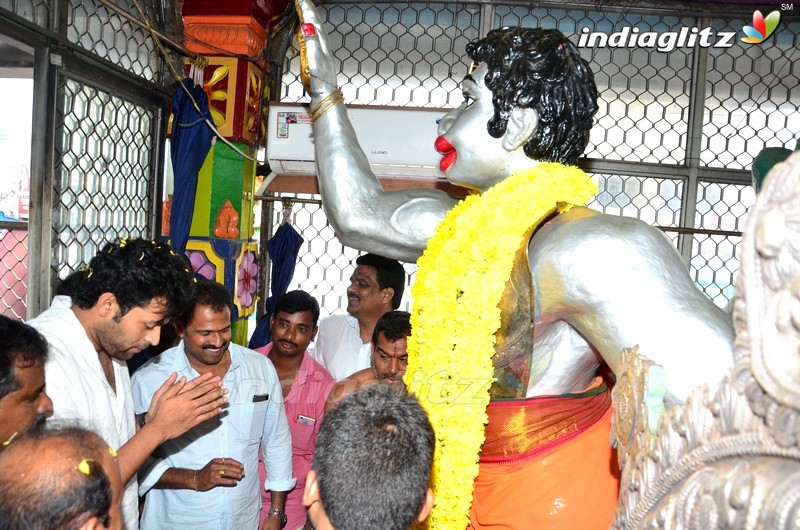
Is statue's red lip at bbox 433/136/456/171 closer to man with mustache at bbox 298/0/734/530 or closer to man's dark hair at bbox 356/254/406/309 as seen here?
man with mustache at bbox 298/0/734/530

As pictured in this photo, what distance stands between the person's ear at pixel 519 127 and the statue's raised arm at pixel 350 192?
0.21 m

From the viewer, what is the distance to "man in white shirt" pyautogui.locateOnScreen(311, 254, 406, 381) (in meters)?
4.11

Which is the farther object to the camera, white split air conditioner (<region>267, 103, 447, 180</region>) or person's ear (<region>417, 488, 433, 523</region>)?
white split air conditioner (<region>267, 103, 447, 180</region>)

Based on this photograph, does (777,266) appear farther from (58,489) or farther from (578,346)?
(58,489)

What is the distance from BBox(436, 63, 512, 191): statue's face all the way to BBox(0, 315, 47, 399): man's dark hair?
1.06m

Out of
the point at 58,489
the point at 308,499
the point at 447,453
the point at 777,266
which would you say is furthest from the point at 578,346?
the point at 58,489

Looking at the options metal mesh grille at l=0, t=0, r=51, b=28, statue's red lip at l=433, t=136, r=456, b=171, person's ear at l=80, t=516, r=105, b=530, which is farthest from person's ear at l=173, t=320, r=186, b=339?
person's ear at l=80, t=516, r=105, b=530

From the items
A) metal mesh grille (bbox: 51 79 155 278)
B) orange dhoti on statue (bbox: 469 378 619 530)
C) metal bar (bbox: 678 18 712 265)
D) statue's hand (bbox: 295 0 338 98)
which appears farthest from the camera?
metal bar (bbox: 678 18 712 265)

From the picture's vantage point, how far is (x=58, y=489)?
1241 millimetres

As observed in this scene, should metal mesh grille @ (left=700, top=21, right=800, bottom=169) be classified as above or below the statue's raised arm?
above

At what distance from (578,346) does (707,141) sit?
14.4 feet

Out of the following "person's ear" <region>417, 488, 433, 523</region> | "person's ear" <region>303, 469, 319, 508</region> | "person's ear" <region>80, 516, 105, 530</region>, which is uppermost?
"person's ear" <region>303, 469, 319, 508</region>

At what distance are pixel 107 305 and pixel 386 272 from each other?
204 centimetres

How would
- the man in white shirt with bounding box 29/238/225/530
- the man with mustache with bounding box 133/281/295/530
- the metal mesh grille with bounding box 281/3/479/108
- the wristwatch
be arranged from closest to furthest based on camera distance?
the man in white shirt with bounding box 29/238/225/530, the man with mustache with bounding box 133/281/295/530, the wristwatch, the metal mesh grille with bounding box 281/3/479/108
